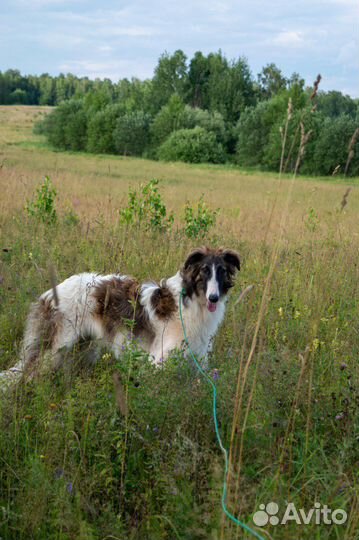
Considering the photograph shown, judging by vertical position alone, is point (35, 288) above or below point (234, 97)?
below

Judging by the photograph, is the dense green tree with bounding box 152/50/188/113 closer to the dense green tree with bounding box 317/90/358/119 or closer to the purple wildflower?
the dense green tree with bounding box 317/90/358/119

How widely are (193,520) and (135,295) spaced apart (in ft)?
8.28

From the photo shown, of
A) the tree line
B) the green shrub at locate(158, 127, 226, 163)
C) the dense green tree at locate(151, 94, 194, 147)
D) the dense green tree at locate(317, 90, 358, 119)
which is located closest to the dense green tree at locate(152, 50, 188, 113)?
the tree line

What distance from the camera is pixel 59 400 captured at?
11.4ft

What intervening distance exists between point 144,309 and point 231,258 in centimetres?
93

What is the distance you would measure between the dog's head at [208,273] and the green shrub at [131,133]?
46.8m

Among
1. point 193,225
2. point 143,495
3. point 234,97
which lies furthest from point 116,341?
point 234,97

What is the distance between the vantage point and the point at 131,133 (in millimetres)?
51219

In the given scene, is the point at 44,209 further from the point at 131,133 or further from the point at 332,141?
the point at 131,133

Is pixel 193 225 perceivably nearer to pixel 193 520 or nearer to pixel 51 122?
pixel 193 520

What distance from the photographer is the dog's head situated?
4.55 metres

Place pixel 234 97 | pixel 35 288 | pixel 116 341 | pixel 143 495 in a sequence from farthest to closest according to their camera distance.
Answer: pixel 234 97 < pixel 35 288 < pixel 116 341 < pixel 143 495

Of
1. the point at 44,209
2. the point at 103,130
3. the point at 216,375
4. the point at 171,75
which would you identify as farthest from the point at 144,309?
the point at 171,75

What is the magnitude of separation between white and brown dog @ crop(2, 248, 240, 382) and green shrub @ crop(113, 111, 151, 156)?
→ 153 feet
